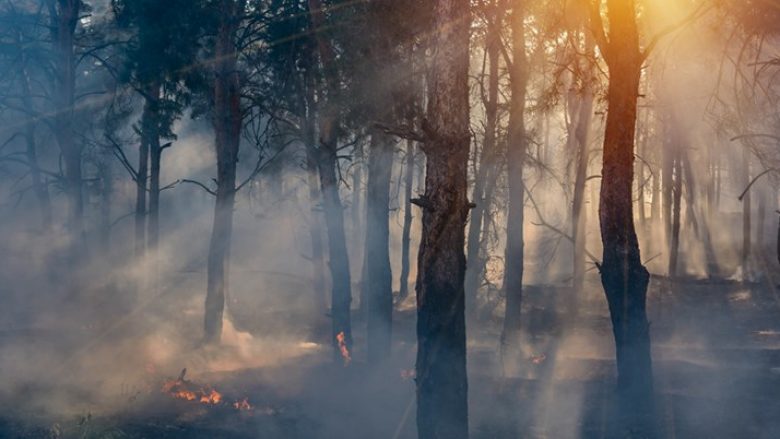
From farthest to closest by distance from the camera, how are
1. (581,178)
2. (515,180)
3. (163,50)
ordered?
1. (581,178)
2. (515,180)
3. (163,50)

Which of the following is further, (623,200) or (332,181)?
(332,181)

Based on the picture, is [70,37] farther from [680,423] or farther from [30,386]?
[680,423]

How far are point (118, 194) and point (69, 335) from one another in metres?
37.2

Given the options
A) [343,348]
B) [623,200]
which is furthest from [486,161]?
[623,200]

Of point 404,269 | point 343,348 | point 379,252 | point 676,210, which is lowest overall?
point 343,348

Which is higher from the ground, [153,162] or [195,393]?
[153,162]

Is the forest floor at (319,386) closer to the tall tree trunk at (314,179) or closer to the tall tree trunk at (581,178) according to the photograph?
the tall tree trunk at (581,178)

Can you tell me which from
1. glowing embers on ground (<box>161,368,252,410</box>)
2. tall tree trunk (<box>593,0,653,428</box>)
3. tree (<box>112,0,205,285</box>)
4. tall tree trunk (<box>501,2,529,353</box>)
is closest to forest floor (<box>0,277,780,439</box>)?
glowing embers on ground (<box>161,368,252,410</box>)

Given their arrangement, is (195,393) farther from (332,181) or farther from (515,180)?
(515,180)

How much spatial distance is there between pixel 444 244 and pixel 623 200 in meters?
4.10

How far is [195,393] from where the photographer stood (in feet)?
50.4

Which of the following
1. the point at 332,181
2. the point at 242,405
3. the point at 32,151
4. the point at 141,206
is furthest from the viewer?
the point at 32,151

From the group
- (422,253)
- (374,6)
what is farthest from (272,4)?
(422,253)

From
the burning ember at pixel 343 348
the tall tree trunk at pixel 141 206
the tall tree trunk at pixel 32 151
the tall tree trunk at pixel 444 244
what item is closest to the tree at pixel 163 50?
the tall tree trunk at pixel 141 206
